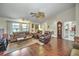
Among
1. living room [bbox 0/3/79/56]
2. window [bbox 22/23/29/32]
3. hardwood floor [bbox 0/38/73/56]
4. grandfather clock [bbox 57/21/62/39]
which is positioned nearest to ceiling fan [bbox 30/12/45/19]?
living room [bbox 0/3/79/56]

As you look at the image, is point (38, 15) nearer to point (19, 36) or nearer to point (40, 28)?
point (40, 28)

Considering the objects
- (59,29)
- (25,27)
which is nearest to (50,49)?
(59,29)

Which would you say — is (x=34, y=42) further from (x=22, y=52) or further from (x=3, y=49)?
(x=3, y=49)

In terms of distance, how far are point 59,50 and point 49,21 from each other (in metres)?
0.60

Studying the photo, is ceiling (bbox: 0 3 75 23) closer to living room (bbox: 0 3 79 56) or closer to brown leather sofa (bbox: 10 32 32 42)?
living room (bbox: 0 3 79 56)

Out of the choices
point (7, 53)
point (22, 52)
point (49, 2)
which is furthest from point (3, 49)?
point (49, 2)

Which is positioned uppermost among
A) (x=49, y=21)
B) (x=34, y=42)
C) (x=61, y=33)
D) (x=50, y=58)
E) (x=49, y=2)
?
(x=49, y=2)

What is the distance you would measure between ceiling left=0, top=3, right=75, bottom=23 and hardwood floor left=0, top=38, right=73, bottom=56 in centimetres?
53

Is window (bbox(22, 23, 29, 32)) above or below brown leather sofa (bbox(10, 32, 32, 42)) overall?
above

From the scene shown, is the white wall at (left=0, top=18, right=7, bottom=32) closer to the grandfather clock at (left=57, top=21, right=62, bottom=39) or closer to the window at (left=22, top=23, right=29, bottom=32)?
the window at (left=22, top=23, right=29, bottom=32)

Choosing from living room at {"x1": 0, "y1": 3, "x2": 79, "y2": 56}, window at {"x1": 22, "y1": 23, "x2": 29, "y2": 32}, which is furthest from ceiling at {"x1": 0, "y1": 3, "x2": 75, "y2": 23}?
window at {"x1": 22, "y1": 23, "x2": 29, "y2": 32}

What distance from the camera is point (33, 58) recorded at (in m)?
2.56

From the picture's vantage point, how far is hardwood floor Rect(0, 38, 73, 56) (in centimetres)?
253

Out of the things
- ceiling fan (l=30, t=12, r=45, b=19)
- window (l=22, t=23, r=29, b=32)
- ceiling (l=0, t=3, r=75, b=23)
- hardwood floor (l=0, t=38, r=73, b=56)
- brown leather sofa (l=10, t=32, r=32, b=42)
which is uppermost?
ceiling (l=0, t=3, r=75, b=23)
